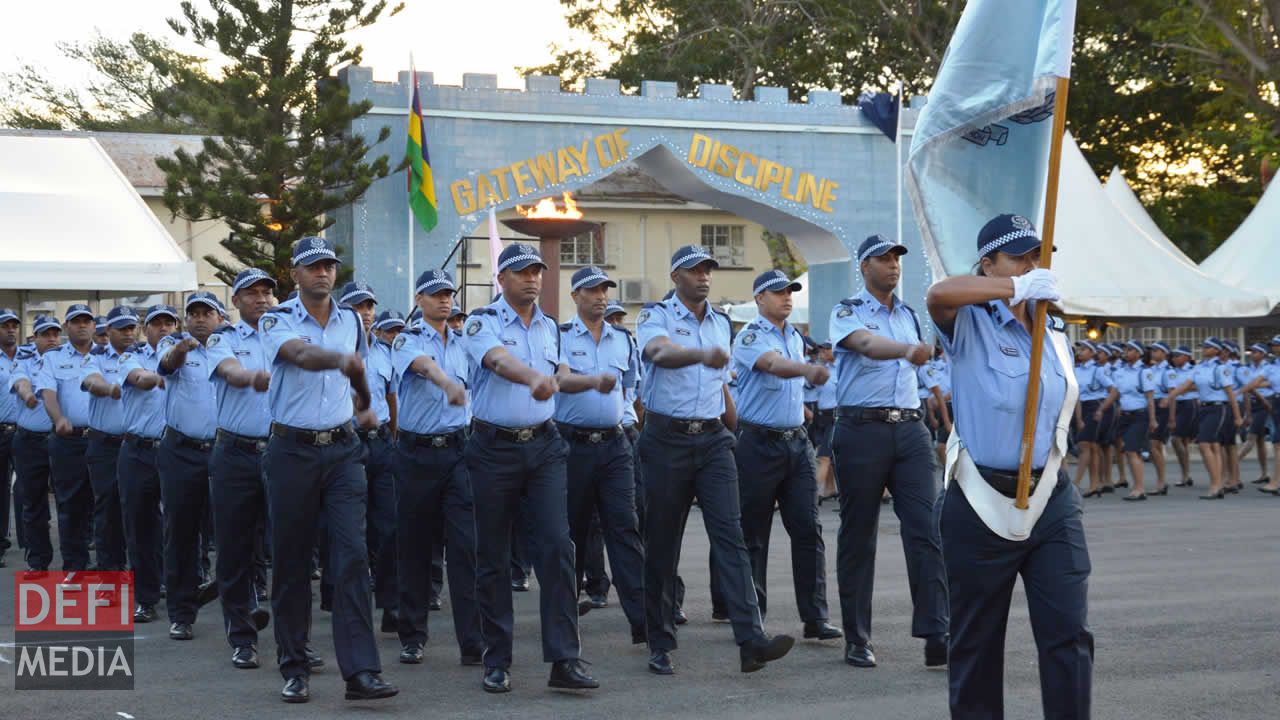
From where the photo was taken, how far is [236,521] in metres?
8.88

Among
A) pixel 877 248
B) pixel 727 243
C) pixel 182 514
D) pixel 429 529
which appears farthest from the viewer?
pixel 727 243

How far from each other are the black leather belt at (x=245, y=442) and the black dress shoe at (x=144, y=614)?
2.44 meters

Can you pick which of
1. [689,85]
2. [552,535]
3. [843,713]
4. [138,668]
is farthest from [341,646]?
[689,85]

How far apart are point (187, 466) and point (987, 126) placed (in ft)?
19.9

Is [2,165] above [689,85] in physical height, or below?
below

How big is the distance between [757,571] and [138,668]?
3.74m

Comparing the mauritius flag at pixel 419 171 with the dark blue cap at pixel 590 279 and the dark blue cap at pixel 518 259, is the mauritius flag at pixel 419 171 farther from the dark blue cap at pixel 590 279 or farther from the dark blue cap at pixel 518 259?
the dark blue cap at pixel 518 259

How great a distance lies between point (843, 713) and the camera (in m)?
7.42

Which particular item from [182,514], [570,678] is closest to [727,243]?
[182,514]

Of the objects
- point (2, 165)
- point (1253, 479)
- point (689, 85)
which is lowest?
point (1253, 479)

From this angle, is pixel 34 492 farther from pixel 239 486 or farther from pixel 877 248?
pixel 877 248

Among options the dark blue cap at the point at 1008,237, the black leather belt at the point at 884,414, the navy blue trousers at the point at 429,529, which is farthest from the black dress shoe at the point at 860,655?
the dark blue cap at the point at 1008,237

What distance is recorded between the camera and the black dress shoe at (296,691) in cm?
793

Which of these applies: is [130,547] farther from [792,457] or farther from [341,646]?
[792,457]
